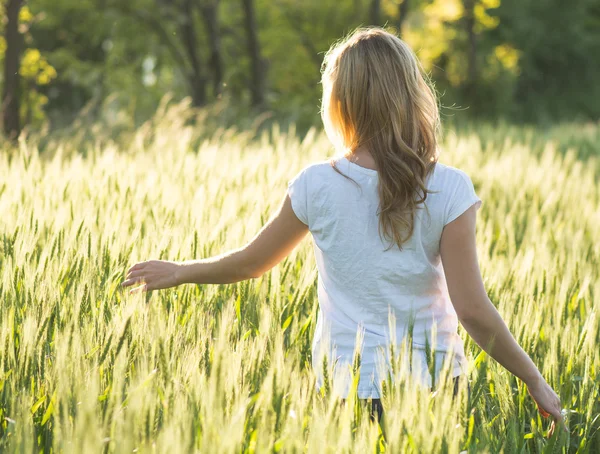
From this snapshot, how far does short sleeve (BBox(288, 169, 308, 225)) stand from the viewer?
1.88 metres

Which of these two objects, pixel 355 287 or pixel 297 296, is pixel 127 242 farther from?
pixel 355 287

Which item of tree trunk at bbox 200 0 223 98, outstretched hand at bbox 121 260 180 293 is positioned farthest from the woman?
tree trunk at bbox 200 0 223 98

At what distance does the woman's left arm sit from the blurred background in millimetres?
2146

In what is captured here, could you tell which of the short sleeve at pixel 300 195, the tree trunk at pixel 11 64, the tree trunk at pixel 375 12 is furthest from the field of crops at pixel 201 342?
the tree trunk at pixel 375 12

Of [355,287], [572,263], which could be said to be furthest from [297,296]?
[572,263]

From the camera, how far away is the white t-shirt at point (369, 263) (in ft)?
6.03

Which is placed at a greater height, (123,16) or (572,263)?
(123,16)

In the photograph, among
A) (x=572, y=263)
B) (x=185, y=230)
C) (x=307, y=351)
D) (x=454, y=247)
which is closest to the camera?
(x=454, y=247)

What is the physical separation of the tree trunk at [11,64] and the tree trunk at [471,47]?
1510cm

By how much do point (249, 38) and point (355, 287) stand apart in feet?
40.7

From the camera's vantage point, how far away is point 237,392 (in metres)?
1.44

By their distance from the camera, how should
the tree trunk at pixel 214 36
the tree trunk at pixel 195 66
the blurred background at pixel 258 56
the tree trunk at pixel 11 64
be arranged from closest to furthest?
1. the tree trunk at pixel 11 64
2. the blurred background at pixel 258 56
3. the tree trunk at pixel 214 36
4. the tree trunk at pixel 195 66

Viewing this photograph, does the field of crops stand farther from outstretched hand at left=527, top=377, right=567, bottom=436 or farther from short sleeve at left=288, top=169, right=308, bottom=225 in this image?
short sleeve at left=288, top=169, right=308, bottom=225

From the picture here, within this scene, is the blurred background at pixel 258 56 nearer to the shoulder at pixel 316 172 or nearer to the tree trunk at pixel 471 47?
the tree trunk at pixel 471 47
